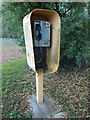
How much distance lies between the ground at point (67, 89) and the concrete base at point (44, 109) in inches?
5.7

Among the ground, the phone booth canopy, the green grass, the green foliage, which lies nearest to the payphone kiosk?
the phone booth canopy

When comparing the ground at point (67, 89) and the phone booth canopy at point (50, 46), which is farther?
the ground at point (67, 89)

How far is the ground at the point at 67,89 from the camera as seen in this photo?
2.15 m

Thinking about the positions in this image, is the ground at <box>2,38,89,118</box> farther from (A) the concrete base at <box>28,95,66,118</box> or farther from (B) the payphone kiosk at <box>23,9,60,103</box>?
(B) the payphone kiosk at <box>23,9,60,103</box>

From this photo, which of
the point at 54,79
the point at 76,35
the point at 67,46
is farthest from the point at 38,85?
the point at 76,35

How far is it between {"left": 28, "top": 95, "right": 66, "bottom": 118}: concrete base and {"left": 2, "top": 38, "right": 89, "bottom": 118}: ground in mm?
145

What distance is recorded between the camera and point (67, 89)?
2828 mm

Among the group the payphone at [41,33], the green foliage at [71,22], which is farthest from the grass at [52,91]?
the payphone at [41,33]

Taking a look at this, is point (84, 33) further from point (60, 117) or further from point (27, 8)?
point (60, 117)

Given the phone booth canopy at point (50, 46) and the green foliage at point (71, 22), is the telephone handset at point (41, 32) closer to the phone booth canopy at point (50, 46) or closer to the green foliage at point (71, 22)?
the phone booth canopy at point (50, 46)

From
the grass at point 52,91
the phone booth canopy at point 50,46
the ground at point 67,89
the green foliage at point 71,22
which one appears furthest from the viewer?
the green foliage at point 71,22

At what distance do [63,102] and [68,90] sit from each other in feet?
1.79

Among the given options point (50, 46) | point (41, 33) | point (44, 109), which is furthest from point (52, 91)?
point (41, 33)

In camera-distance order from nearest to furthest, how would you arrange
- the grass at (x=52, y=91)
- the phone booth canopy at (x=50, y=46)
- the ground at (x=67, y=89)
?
the phone booth canopy at (x=50, y=46), the grass at (x=52, y=91), the ground at (x=67, y=89)
